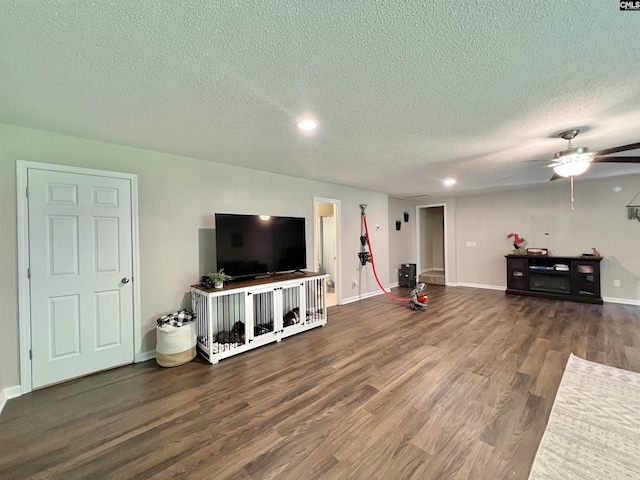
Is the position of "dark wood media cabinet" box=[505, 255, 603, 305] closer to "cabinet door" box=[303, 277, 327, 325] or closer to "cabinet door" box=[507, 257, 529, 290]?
"cabinet door" box=[507, 257, 529, 290]

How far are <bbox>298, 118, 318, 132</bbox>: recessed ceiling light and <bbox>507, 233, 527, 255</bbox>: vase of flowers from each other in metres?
5.82

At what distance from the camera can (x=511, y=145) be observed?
2936mm

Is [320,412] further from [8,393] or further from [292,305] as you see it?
[8,393]

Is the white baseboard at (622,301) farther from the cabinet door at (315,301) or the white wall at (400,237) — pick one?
the cabinet door at (315,301)

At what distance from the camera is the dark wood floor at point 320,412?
1.58m

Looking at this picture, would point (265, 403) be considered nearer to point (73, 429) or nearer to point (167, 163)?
point (73, 429)

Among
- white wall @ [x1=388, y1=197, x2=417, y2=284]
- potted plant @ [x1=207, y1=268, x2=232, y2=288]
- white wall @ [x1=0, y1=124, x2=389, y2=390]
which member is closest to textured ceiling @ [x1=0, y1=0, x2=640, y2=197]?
white wall @ [x1=0, y1=124, x2=389, y2=390]

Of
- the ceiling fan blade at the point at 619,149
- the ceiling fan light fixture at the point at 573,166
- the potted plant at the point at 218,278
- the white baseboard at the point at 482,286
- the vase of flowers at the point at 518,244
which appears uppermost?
the ceiling fan blade at the point at 619,149

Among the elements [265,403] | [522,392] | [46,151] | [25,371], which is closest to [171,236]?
[46,151]

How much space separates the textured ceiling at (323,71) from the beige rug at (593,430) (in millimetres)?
2370

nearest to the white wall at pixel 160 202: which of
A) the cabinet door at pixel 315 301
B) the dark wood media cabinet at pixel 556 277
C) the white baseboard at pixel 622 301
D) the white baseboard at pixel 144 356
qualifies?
the white baseboard at pixel 144 356

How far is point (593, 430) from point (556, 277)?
4.70 meters

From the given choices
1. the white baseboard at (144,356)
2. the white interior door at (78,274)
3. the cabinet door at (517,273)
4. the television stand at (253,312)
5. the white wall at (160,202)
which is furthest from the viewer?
the cabinet door at (517,273)

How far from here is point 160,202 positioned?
10.1 ft
